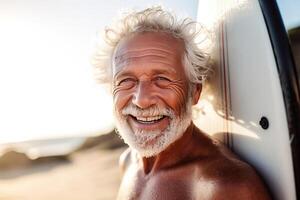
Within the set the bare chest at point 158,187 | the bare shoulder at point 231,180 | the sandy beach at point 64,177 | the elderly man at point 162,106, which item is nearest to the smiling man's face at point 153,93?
the elderly man at point 162,106

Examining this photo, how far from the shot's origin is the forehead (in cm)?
138

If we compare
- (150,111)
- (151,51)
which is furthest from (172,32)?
(150,111)

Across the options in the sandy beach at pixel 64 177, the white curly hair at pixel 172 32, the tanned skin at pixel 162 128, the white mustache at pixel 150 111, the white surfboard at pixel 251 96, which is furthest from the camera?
the sandy beach at pixel 64 177

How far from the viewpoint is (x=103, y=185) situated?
486cm

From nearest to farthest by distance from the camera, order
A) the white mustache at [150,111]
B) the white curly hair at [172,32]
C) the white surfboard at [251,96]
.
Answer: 1. the white surfboard at [251,96]
2. the white mustache at [150,111]
3. the white curly hair at [172,32]

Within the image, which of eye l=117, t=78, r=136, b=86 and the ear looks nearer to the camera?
eye l=117, t=78, r=136, b=86

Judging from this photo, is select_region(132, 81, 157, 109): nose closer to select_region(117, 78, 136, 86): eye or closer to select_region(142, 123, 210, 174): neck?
select_region(117, 78, 136, 86): eye

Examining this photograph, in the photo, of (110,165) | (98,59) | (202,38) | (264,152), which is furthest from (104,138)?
(264,152)

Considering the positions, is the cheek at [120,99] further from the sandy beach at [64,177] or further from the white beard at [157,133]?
the sandy beach at [64,177]

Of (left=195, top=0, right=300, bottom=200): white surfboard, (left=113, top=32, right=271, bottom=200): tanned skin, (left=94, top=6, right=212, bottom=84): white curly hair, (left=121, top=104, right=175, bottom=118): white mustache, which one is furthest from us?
(left=94, top=6, right=212, bottom=84): white curly hair

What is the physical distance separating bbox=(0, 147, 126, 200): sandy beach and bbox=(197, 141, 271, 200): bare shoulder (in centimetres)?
372

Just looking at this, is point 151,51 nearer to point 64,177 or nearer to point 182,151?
point 182,151

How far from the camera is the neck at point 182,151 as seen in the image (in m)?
1.39

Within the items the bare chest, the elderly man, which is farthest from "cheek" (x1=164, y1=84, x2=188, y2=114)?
the bare chest
